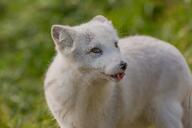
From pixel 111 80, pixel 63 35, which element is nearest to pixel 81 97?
pixel 111 80

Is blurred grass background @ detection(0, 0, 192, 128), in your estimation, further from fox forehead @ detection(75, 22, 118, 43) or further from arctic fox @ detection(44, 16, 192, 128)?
fox forehead @ detection(75, 22, 118, 43)

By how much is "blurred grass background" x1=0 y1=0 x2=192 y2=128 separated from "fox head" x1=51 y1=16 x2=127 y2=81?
6.77 feet

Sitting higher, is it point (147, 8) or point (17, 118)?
point (147, 8)

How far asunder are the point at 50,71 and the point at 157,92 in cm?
117

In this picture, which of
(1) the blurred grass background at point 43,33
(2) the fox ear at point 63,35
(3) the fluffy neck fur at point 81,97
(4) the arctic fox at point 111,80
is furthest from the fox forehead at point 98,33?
(1) the blurred grass background at point 43,33

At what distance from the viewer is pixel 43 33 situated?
15.5 m

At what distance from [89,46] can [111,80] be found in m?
0.41

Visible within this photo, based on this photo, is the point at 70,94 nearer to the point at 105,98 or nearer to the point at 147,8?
the point at 105,98

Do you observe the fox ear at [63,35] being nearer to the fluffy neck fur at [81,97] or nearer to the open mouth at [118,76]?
the fluffy neck fur at [81,97]

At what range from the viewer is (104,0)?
15688 mm

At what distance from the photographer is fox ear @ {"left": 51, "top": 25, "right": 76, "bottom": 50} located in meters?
9.20

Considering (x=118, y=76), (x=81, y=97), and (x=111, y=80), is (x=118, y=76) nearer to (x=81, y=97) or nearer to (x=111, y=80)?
Result: (x=111, y=80)

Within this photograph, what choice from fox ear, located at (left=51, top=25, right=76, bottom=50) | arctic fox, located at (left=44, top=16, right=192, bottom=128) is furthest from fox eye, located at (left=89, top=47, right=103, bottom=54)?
fox ear, located at (left=51, top=25, right=76, bottom=50)

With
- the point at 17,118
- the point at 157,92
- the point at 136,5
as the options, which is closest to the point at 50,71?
the point at 157,92
